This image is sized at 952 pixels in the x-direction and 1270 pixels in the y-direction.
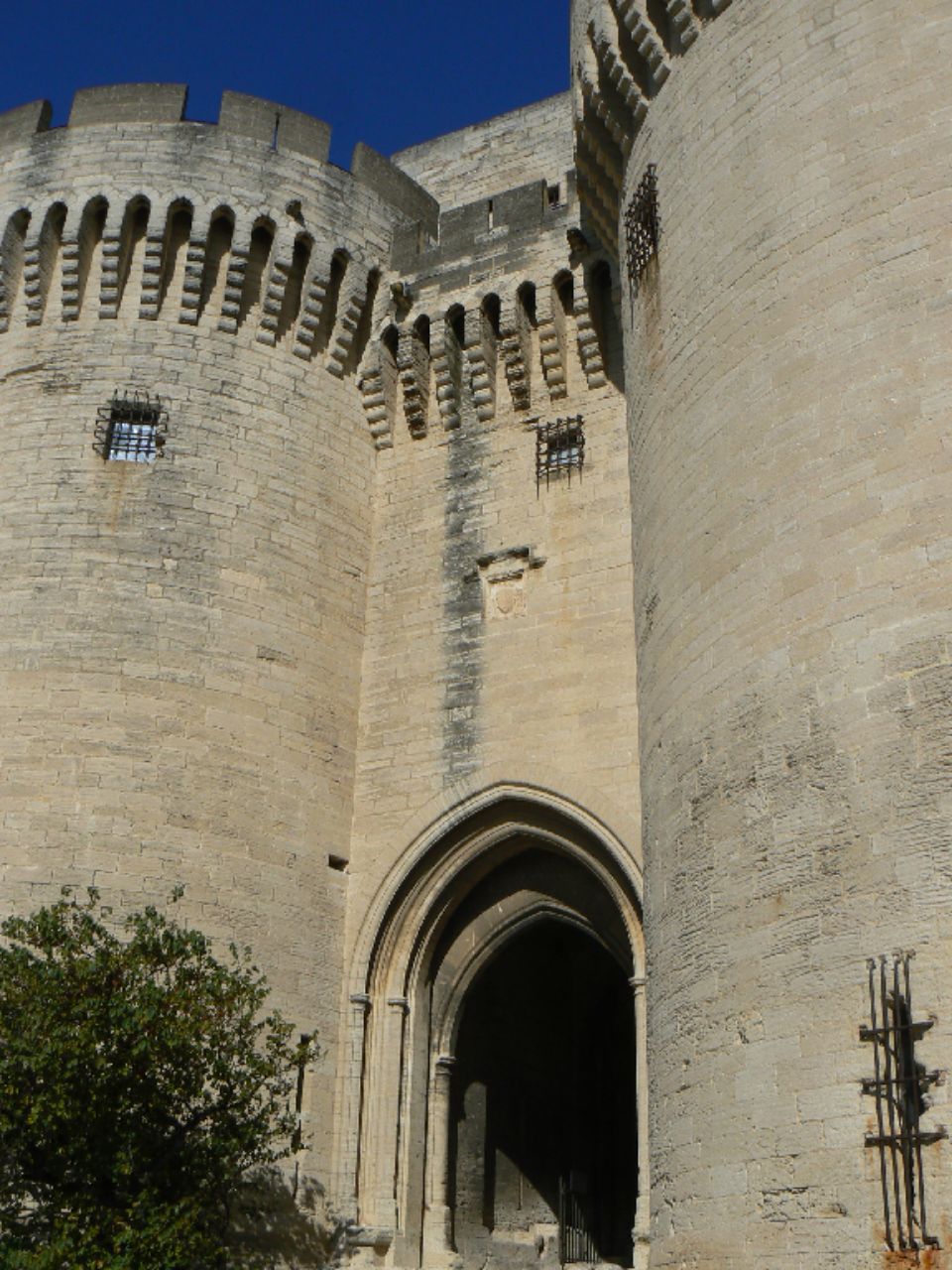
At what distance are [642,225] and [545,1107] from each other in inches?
252

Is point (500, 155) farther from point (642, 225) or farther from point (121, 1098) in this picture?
point (121, 1098)

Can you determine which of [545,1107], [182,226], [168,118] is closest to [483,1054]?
[545,1107]

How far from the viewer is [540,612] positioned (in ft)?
33.6

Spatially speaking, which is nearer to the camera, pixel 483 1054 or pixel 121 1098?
pixel 121 1098

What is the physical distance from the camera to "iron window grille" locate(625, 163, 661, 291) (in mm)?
8750

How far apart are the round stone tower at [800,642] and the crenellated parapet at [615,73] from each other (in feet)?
0.64

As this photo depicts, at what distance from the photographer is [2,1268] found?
23.2 ft

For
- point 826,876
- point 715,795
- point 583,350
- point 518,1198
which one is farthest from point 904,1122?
point 583,350

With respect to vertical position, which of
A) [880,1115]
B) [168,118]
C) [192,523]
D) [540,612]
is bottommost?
[880,1115]

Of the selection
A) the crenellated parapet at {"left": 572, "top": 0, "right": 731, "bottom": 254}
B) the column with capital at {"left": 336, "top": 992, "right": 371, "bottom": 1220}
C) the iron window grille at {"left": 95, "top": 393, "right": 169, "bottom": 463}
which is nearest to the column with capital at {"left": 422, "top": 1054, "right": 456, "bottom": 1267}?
the column with capital at {"left": 336, "top": 992, "right": 371, "bottom": 1220}

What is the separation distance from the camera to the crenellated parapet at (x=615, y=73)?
8648 mm

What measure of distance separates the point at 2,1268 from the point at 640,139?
696cm

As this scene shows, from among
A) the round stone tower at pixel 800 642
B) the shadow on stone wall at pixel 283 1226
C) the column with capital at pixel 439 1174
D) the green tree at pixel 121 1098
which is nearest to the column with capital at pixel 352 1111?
the shadow on stone wall at pixel 283 1226

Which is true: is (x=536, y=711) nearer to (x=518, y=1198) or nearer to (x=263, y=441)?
(x=263, y=441)
